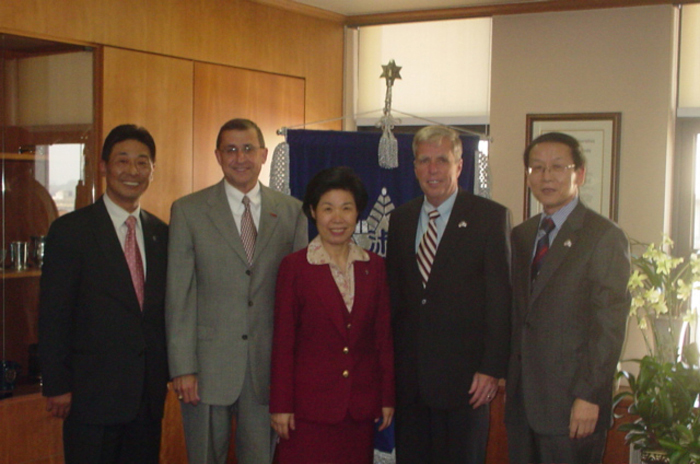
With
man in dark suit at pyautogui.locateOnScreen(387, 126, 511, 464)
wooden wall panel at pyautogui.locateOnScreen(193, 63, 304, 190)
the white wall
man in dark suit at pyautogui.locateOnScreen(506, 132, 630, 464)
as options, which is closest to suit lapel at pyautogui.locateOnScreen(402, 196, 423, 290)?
man in dark suit at pyautogui.locateOnScreen(387, 126, 511, 464)

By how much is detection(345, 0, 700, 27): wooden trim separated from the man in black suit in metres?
2.96

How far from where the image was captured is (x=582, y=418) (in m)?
2.24

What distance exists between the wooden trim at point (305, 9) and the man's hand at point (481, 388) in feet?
9.91

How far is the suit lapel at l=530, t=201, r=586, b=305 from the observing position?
2.30 m

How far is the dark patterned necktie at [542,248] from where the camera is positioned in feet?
7.83

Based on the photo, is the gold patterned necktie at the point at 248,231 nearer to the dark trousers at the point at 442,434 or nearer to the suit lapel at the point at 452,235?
the suit lapel at the point at 452,235

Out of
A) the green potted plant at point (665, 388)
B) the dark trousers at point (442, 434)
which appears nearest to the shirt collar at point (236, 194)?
the dark trousers at point (442, 434)

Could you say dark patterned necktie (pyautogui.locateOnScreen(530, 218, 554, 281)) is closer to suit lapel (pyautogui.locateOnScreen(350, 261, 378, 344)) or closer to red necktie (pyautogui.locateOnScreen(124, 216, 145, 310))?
suit lapel (pyautogui.locateOnScreen(350, 261, 378, 344))

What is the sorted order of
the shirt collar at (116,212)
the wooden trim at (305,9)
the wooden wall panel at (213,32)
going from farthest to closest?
the wooden trim at (305,9)
the wooden wall panel at (213,32)
the shirt collar at (116,212)

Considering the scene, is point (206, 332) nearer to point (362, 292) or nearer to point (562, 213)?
point (362, 292)

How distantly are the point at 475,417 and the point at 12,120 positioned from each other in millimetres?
2398

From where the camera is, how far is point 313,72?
Result: 198 inches

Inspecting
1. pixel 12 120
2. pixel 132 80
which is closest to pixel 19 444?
pixel 12 120

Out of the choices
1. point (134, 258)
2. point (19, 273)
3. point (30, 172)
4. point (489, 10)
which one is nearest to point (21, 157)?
point (30, 172)
